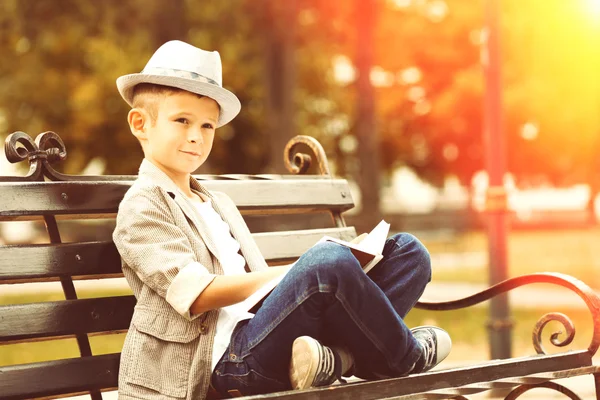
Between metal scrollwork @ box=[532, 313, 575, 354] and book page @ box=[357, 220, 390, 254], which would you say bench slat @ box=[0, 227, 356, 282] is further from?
metal scrollwork @ box=[532, 313, 575, 354]

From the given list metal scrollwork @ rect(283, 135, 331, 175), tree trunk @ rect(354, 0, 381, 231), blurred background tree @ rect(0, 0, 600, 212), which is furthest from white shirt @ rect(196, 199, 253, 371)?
tree trunk @ rect(354, 0, 381, 231)

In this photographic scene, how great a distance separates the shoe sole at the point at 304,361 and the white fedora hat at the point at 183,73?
88 centimetres

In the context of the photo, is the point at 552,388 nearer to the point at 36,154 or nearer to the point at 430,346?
the point at 430,346

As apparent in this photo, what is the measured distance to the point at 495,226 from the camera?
6047 millimetres

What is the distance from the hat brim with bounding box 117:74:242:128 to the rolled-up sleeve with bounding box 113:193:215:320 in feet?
1.18

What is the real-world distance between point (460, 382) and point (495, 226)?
3.14 m

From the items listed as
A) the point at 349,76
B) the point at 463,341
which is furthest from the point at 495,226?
the point at 349,76

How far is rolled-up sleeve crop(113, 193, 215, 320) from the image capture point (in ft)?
9.07

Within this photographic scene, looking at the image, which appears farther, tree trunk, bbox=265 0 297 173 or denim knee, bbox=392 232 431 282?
tree trunk, bbox=265 0 297 173

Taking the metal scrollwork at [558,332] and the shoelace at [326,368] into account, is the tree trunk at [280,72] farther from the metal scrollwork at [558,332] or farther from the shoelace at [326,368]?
the shoelace at [326,368]

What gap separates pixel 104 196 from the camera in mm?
3229

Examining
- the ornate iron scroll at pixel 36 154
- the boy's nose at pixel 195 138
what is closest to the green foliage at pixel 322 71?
the ornate iron scroll at pixel 36 154

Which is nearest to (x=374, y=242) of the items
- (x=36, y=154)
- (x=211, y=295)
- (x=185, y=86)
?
(x=211, y=295)

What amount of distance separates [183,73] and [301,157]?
4.08 ft
